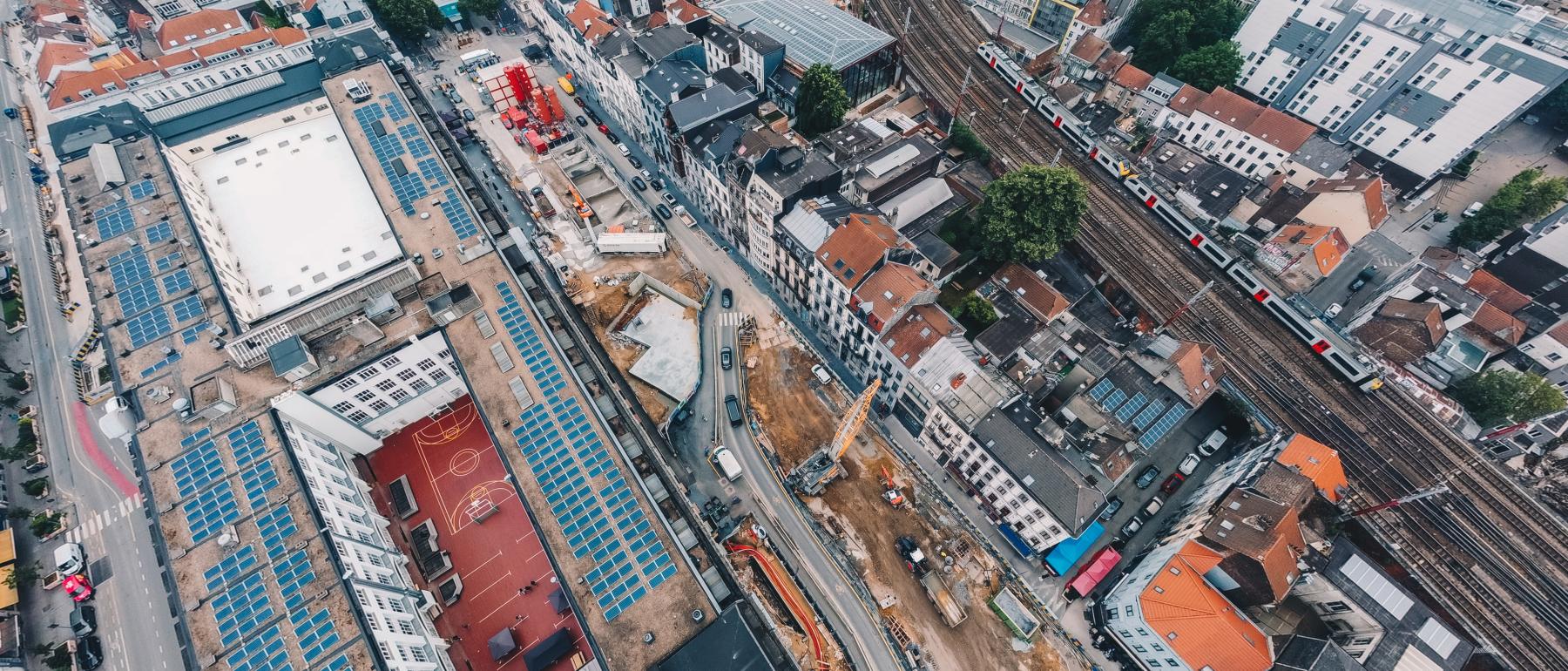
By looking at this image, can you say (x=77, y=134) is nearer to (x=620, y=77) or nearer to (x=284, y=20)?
(x=284, y=20)

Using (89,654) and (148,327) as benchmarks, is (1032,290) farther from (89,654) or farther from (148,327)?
(89,654)

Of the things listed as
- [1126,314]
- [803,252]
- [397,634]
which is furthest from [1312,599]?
[397,634]

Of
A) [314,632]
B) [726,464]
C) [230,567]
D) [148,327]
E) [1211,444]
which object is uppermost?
[148,327]

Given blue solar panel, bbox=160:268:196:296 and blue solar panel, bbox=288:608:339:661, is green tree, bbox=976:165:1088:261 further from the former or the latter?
blue solar panel, bbox=160:268:196:296

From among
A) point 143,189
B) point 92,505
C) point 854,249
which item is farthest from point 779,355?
point 92,505

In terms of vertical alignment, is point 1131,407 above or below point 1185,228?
below

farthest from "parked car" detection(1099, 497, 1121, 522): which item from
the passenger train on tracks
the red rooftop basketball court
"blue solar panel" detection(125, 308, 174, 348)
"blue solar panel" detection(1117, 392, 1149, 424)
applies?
"blue solar panel" detection(125, 308, 174, 348)
